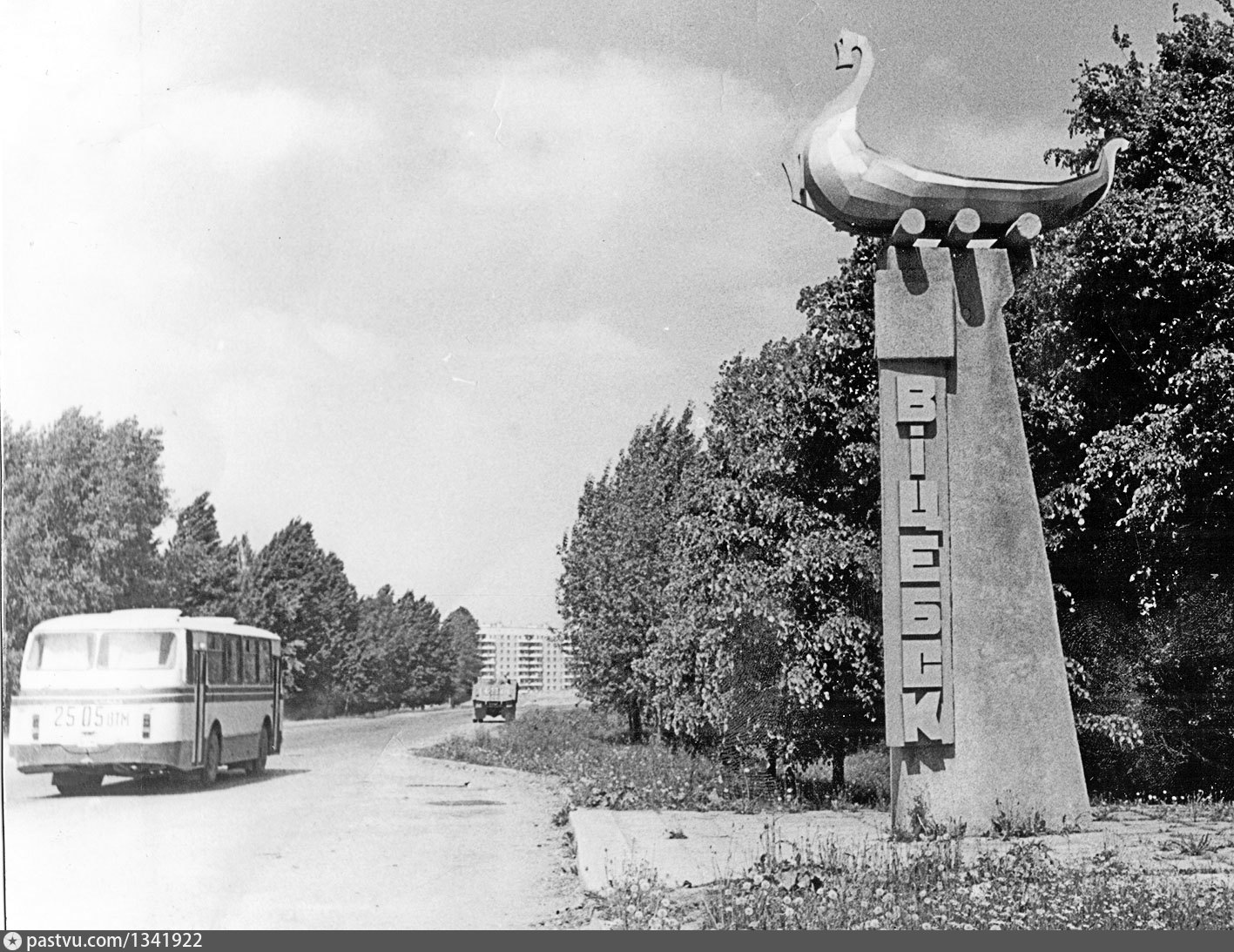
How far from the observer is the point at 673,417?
21.7 metres

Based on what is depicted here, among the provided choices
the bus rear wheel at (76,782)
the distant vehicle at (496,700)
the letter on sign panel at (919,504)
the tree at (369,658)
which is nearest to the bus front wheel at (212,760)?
the bus rear wheel at (76,782)

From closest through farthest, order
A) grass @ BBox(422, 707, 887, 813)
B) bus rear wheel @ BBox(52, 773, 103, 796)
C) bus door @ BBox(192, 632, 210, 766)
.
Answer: bus rear wheel @ BBox(52, 773, 103, 796), bus door @ BBox(192, 632, 210, 766), grass @ BBox(422, 707, 887, 813)

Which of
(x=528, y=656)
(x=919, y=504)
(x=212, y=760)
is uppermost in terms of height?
(x=919, y=504)

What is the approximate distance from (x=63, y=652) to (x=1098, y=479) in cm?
1080

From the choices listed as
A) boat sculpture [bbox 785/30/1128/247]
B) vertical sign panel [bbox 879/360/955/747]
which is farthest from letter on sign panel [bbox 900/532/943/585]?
boat sculpture [bbox 785/30/1128/247]

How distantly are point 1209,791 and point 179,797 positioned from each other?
11.3 m

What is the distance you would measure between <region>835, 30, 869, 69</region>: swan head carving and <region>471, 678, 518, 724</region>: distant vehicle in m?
20.5

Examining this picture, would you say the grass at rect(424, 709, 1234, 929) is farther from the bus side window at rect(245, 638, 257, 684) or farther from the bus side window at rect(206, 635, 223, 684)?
the bus side window at rect(245, 638, 257, 684)

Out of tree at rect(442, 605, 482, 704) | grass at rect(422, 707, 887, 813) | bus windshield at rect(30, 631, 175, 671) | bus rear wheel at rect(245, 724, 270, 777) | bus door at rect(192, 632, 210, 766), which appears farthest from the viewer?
tree at rect(442, 605, 482, 704)

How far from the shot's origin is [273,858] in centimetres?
915

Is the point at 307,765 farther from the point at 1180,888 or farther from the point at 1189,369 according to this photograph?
the point at 1189,369

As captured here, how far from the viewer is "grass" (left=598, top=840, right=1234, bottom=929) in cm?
728

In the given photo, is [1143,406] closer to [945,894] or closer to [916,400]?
[916,400]

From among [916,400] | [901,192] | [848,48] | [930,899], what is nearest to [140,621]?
[930,899]
